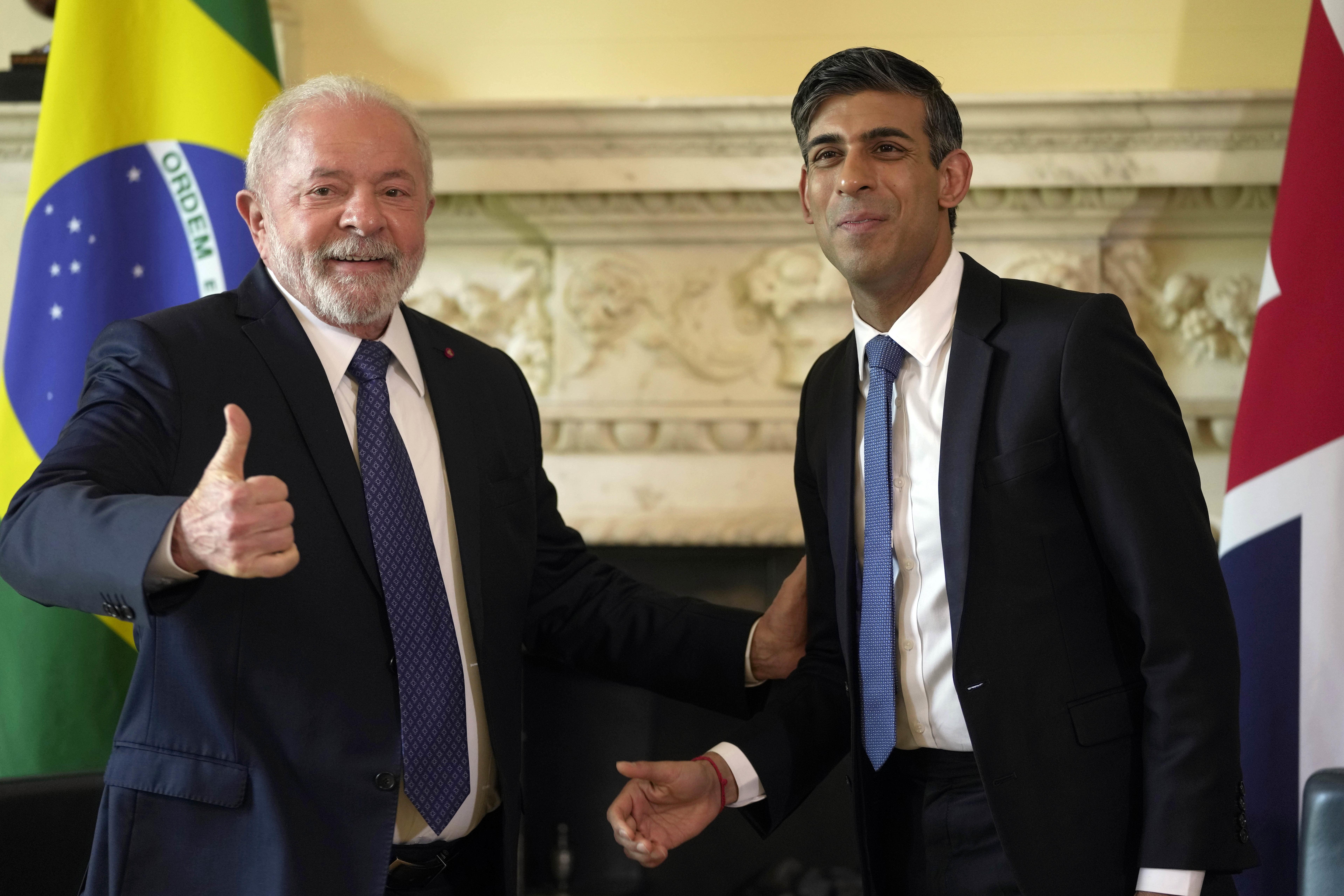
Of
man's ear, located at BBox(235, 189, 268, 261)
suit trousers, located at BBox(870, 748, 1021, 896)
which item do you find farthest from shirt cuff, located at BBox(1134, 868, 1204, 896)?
man's ear, located at BBox(235, 189, 268, 261)

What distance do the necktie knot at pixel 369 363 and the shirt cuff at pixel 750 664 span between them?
0.76m

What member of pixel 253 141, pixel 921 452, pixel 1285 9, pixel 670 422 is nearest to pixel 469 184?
pixel 670 422

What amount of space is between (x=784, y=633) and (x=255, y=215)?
43.1 inches

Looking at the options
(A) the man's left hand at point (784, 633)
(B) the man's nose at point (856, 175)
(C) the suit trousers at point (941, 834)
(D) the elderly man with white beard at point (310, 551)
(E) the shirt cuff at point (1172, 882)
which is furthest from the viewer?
Result: (A) the man's left hand at point (784, 633)

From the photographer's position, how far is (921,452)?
1610mm

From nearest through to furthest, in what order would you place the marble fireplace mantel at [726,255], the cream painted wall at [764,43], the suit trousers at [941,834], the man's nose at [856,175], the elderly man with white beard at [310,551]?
the elderly man with white beard at [310,551], the suit trousers at [941,834], the man's nose at [856,175], the marble fireplace mantel at [726,255], the cream painted wall at [764,43]

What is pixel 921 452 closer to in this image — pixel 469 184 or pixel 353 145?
pixel 353 145

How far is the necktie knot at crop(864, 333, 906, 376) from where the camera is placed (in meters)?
1.65

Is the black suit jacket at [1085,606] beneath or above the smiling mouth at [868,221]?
beneath

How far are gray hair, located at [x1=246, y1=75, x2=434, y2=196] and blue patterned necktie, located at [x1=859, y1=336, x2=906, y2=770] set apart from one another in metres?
0.82

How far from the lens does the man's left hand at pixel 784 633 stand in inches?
75.7

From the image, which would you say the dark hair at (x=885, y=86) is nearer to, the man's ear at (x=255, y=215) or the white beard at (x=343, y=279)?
the white beard at (x=343, y=279)

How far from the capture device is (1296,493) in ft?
7.39

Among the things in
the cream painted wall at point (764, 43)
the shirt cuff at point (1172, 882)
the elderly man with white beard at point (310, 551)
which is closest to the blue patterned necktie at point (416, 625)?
the elderly man with white beard at point (310, 551)
